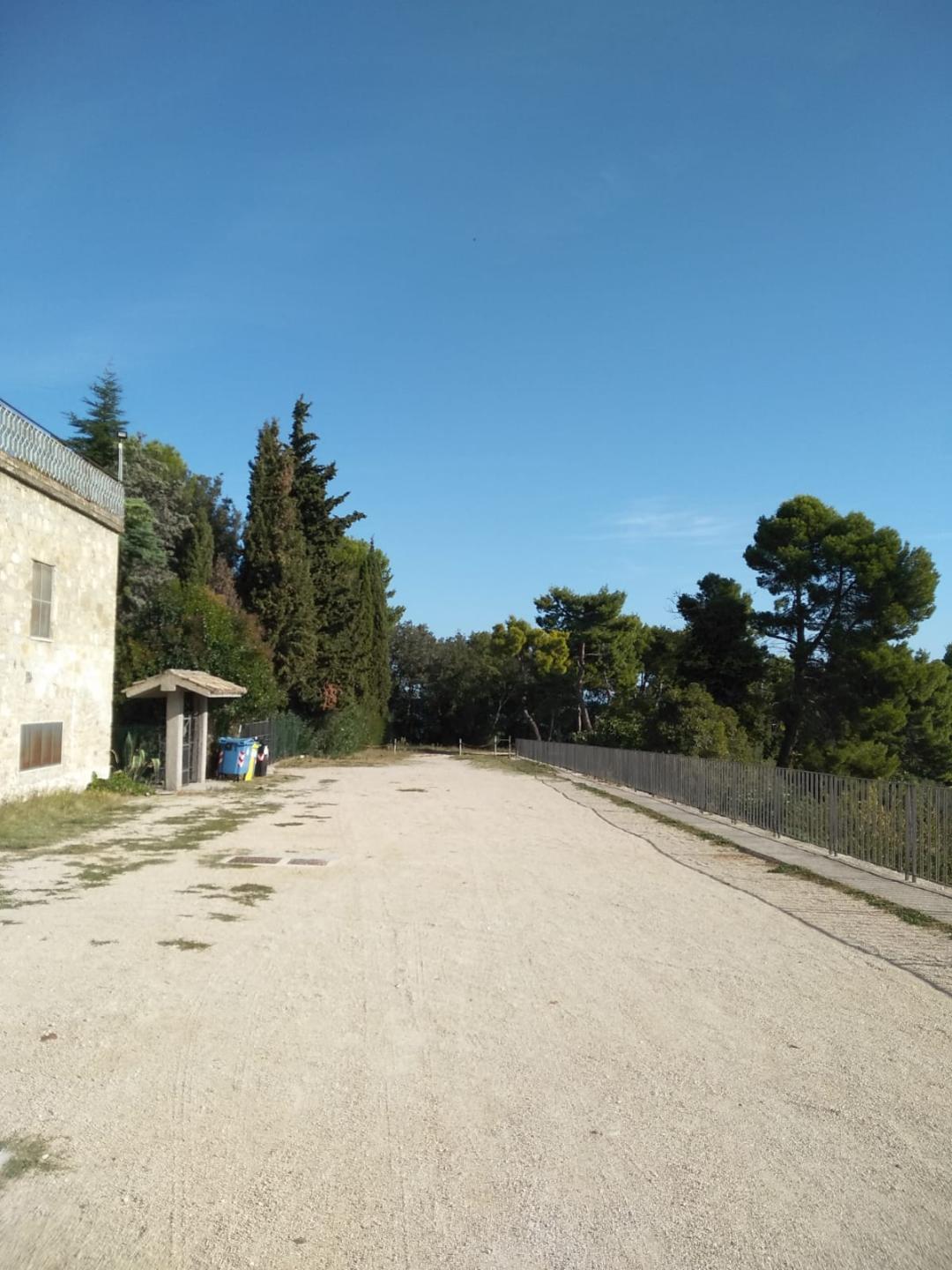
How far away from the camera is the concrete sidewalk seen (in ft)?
35.9

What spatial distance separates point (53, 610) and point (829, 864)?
48.3ft

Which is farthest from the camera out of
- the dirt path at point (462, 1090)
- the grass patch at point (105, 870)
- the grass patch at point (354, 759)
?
the grass patch at point (354, 759)

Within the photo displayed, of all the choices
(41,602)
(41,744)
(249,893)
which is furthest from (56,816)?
(249,893)

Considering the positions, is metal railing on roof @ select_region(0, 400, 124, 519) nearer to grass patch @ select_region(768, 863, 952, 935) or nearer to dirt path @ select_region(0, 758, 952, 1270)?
dirt path @ select_region(0, 758, 952, 1270)

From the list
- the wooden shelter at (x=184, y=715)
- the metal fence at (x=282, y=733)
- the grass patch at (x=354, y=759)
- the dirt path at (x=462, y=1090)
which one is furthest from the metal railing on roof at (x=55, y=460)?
the grass patch at (x=354, y=759)

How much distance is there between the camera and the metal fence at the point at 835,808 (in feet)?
40.2

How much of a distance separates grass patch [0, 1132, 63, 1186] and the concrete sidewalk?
840 cm

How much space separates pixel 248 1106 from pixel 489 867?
849cm

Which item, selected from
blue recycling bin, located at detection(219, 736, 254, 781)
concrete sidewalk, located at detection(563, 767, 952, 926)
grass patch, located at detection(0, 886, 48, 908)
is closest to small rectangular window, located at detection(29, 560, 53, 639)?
grass patch, located at detection(0, 886, 48, 908)

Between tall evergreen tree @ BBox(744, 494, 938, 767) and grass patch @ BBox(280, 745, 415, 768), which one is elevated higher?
tall evergreen tree @ BBox(744, 494, 938, 767)

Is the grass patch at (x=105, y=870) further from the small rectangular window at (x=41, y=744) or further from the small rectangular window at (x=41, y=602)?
the small rectangular window at (x=41, y=602)

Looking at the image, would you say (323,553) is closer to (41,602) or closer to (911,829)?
(41,602)

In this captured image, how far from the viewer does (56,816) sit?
17.6 meters

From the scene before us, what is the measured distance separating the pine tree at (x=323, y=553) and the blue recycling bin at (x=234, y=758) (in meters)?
16.6
